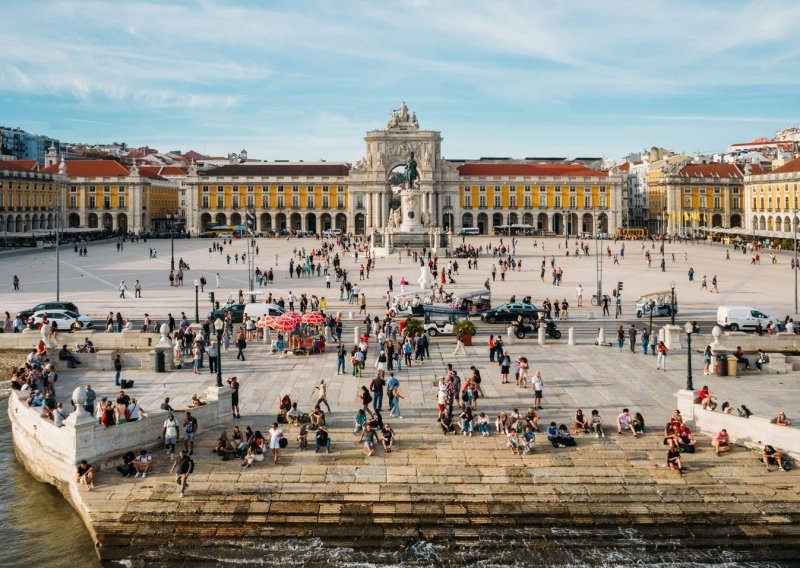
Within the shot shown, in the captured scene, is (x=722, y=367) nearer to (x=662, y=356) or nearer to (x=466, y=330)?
(x=662, y=356)

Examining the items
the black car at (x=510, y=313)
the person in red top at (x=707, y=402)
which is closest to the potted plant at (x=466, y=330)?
the black car at (x=510, y=313)

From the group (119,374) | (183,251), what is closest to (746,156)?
(183,251)

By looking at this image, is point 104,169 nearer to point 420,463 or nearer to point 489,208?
point 489,208

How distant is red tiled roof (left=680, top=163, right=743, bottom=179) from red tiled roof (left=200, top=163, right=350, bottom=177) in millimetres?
49453

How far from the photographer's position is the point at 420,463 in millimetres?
17078

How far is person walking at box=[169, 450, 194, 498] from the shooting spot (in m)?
16.0

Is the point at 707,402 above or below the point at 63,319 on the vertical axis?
below

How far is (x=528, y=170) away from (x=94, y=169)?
206 ft

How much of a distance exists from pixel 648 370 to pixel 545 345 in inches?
201

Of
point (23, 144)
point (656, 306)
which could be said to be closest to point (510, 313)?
point (656, 306)

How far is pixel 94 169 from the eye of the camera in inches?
4909

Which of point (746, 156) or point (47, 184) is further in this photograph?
point (746, 156)

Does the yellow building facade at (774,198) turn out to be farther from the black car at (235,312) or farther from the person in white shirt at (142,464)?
the person in white shirt at (142,464)

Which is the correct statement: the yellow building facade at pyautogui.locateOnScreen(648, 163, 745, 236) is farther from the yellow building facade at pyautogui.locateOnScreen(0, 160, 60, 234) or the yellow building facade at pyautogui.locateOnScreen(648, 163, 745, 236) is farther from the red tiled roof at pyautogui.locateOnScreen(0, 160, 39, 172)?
the red tiled roof at pyautogui.locateOnScreen(0, 160, 39, 172)
